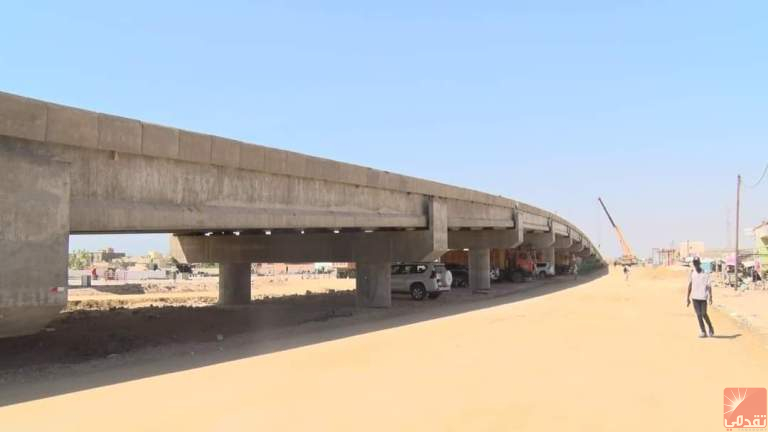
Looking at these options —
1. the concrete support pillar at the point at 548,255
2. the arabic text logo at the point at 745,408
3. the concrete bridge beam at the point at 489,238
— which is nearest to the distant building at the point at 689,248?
the concrete support pillar at the point at 548,255

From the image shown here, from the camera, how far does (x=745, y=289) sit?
40406mm

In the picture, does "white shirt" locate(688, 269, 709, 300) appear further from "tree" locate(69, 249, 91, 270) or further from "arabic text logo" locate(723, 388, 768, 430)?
"tree" locate(69, 249, 91, 270)

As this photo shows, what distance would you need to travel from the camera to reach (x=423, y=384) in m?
9.42

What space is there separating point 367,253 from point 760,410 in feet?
65.8

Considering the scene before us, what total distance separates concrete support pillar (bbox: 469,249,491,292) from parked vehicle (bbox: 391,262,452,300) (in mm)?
9076

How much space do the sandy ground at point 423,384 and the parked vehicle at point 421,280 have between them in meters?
15.4

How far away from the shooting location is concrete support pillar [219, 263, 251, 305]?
31.5 meters

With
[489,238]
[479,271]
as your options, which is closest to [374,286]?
[489,238]

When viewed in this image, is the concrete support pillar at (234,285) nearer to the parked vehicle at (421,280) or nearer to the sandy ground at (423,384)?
the parked vehicle at (421,280)

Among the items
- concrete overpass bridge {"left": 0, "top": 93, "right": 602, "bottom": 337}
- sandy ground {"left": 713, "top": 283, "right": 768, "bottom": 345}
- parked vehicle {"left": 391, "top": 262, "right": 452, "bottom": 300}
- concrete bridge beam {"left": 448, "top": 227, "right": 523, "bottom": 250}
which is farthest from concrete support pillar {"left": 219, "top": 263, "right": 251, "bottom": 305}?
sandy ground {"left": 713, "top": 283, "right": 768, "bottom": 345}

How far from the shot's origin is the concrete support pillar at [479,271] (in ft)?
136

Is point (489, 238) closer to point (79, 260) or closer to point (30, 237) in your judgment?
point (30, 237)

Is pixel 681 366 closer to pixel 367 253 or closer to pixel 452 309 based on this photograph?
pixel 452 309

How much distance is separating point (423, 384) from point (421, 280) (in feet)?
74.1
